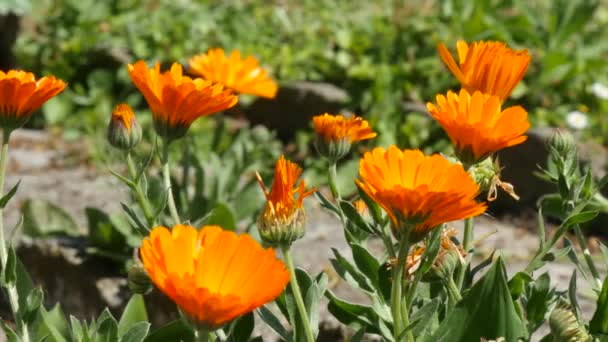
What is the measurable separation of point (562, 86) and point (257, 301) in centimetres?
358

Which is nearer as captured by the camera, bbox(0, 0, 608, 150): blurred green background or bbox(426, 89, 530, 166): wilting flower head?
bbox(426, 89, 530, 166): wilting flower head

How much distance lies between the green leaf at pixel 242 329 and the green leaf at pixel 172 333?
0.09 metres

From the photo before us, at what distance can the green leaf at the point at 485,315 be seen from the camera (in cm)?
144

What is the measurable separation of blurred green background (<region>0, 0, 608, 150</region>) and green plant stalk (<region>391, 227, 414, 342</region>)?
2.67m

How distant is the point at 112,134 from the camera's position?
1.64m

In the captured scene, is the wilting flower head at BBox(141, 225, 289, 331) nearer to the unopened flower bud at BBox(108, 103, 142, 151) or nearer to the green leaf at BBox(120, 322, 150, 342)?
the green leaf at BBox(120, 322, 150, 342)

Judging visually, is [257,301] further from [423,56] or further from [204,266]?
[423,56]

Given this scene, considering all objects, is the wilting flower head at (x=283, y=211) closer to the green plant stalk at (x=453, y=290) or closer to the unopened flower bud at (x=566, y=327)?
the green plant stalk at (x=453, y=290)

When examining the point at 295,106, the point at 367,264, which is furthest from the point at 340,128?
the point at 295,106

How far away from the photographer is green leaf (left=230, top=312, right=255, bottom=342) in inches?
65.1

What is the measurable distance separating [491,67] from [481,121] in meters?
0.19

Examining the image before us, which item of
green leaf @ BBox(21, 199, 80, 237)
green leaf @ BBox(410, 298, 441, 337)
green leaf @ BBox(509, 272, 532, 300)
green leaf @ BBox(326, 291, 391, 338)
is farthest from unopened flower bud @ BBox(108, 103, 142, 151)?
green leaf @ BBox(21, 199, 80, 237)

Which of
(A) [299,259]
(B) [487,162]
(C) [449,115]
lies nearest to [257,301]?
(C) [449,115]

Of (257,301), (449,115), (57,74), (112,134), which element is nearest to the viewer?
(257,301)
